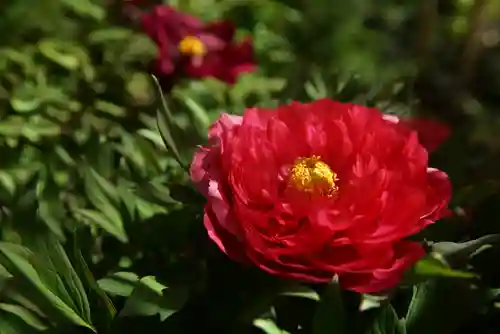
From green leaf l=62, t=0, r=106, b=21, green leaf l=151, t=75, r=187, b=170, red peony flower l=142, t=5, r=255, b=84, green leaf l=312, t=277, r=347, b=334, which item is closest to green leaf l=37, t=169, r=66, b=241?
green leaf l=151, t=75, r=187, b=170

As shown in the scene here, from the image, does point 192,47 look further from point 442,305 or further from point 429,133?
point 442,305

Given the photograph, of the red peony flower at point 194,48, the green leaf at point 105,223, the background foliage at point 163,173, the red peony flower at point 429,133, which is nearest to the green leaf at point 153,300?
the background foliage at point 163,173

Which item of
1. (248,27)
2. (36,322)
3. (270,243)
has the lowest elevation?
(248,27)

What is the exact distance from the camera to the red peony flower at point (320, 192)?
446 millimetres

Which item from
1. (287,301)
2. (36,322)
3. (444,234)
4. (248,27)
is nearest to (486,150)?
(444,234)

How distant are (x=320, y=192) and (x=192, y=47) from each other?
54 cm

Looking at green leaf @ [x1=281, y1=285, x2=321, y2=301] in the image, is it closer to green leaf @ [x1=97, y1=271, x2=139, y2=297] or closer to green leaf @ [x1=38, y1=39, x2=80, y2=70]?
green leaf @ [x1=97, y1=271, x2=139, y2=297]

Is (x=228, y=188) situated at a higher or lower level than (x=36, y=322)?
higher

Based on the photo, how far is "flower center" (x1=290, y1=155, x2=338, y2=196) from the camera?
1.59ft

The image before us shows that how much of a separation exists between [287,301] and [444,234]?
13cm

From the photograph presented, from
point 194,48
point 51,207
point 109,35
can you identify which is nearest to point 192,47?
point 194,48

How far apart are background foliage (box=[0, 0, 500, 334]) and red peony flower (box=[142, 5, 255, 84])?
3 cm

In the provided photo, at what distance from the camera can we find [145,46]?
1076mm

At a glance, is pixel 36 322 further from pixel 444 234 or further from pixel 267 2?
pixel 267 2
